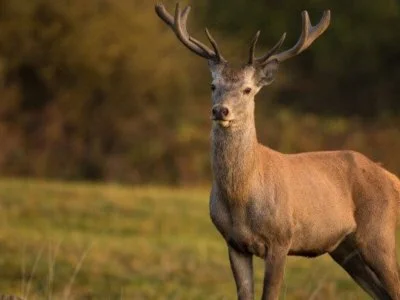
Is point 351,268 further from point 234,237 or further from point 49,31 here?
point 49,31

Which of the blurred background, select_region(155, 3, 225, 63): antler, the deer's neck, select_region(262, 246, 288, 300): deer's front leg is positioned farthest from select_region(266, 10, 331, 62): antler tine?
the blurred background

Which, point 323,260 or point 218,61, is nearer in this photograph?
point 218,61

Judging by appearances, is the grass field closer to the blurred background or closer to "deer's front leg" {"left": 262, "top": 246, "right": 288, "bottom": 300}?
the blurred background

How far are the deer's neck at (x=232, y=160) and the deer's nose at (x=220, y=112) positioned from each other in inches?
10.7

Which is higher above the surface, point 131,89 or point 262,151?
point 262,151

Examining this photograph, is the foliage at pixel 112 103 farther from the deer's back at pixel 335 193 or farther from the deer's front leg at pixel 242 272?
the deer's front leg at pixel 242 272

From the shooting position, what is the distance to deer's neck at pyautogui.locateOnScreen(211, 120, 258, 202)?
9.70 m

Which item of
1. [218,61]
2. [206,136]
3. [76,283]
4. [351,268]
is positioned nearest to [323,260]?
[76,283]

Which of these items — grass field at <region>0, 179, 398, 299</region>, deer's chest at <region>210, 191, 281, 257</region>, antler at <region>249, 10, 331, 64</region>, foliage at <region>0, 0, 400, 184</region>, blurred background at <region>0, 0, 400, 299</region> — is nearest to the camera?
deer's chest at <region>210, 191, 281, 257</region>

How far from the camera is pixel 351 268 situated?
10891 mm

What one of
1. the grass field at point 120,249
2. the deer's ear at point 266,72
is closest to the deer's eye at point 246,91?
the deer's ear at point 266,72

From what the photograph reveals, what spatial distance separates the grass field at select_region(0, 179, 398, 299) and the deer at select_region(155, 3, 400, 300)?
6.69ft

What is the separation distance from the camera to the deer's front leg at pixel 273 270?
9628 mm

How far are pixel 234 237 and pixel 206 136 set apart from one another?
24915mm
